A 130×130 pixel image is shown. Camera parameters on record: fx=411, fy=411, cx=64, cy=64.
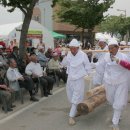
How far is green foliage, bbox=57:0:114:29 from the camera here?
37.8 meters

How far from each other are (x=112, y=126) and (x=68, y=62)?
1.76m

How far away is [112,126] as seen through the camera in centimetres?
850

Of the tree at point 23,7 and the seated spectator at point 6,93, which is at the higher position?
the tree at point 23,7

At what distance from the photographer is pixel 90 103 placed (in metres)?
9.34

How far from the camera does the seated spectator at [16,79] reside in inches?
447

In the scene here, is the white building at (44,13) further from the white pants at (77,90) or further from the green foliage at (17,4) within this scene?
the white pants at (77,90)

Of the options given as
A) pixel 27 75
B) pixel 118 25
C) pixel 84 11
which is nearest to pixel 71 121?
pixel 27 75

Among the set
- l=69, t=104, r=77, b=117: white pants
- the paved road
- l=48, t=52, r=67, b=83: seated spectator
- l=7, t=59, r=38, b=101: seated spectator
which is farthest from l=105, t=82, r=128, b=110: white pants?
A: l=48, t=52, r=67, b=83: seated spectator

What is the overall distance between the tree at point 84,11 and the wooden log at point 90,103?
27.9 metres

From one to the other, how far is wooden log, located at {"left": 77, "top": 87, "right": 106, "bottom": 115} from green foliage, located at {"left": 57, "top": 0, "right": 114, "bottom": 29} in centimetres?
2786

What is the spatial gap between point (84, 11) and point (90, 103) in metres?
29.3

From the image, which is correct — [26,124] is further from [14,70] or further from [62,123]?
[14,70]

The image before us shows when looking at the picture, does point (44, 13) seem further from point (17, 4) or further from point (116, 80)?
point (116, 80)

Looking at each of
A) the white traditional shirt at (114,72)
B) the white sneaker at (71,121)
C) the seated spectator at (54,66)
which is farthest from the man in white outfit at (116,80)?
the seated spectator at (54,66)
